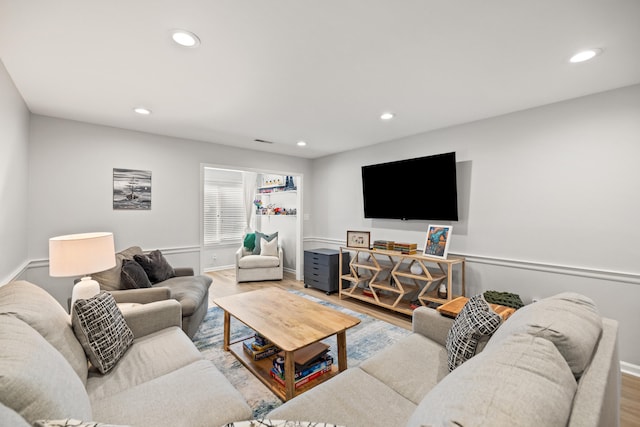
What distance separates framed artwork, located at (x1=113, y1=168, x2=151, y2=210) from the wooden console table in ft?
9.41

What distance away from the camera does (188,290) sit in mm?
2766

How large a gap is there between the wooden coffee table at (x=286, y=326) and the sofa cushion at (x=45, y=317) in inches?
39.2

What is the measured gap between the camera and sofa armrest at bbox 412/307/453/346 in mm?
1771

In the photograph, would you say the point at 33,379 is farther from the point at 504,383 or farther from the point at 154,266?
the point at 154,266

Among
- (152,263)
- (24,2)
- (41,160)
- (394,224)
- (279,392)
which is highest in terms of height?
(24,2)

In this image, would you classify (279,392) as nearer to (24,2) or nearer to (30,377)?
→ (30,377)

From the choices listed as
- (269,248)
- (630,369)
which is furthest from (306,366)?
(269,248)

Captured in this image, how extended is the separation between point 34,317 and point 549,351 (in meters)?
2.04

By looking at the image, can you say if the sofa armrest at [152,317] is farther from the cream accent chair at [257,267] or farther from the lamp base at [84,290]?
the cream accent chair at [257,267]

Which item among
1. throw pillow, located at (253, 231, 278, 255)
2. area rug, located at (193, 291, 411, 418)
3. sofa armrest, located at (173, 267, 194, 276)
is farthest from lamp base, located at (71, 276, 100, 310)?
throw pillow, located at (253, 231, 278, 255)

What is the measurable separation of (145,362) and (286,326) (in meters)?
0.90

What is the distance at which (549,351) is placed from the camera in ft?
2.84

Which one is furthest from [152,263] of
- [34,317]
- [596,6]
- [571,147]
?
[571,147]

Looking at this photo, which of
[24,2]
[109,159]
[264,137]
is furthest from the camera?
[264,137]
